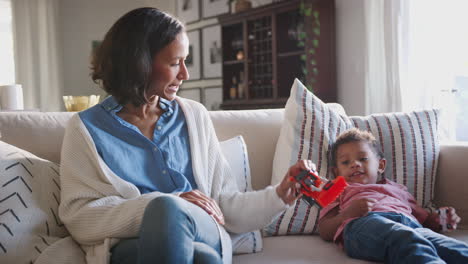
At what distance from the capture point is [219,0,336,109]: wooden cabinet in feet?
12.8

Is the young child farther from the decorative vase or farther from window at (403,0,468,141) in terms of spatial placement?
the decorative vase

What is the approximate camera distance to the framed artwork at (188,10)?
19.6 feet

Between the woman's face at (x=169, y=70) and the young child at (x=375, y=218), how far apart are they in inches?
24.9

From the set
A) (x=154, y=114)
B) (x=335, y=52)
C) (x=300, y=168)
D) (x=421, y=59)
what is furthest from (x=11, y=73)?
(x=300, y=168)

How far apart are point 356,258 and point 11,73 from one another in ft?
18.9

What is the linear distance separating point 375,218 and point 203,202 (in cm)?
55

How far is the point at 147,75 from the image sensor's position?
146 cm

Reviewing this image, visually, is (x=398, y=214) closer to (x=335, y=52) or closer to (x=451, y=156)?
(x=451, y=156)

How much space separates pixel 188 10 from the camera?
6148 mm

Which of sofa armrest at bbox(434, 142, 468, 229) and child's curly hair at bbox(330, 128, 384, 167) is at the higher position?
child's curly hair at bbox(330, 128, 384, 167)

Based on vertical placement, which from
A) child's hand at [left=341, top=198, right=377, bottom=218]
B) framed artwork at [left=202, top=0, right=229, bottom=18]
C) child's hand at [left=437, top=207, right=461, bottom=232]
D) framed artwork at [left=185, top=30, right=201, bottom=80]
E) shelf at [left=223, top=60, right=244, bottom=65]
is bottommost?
child's hand at [left=437, top=207, right=461, bottom=232]

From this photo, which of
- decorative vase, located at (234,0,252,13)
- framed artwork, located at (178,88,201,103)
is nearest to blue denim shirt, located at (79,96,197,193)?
decorative vase, located at (234,0,252,13)

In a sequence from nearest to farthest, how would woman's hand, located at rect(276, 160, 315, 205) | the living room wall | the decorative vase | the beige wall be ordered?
woman's hand, located at rect(276, 160, 315, 205), the beige wall, the decorative vase, the living room wall

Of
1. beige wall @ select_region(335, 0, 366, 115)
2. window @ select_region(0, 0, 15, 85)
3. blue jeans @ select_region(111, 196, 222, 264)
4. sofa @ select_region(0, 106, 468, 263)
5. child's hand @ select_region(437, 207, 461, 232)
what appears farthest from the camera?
window @ select_region(0, 0, 15, 85)
